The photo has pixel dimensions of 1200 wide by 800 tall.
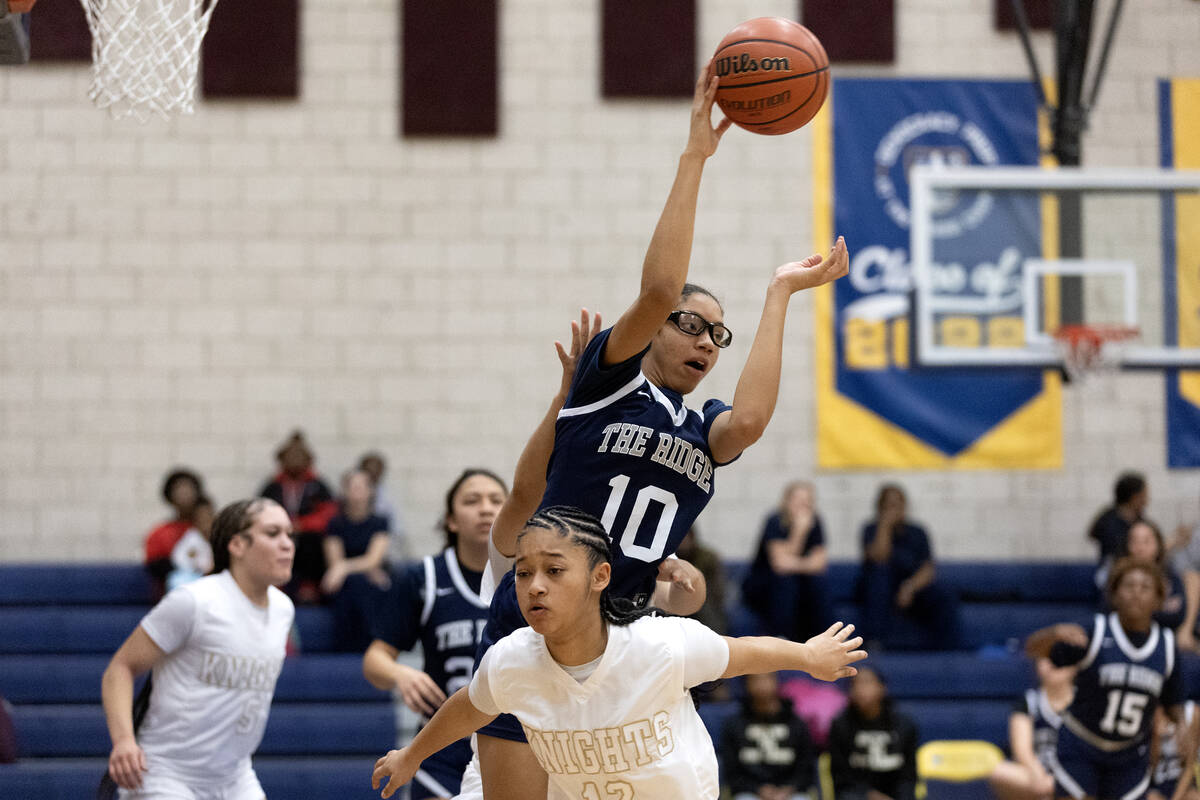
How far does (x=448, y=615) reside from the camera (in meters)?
4.91

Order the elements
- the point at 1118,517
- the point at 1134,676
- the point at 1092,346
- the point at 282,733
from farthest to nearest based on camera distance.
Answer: the point at 1118,517 < the point at 282,733 < the point at 1092,346 < the point at 1134,676

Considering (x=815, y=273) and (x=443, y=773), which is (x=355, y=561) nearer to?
(x=443, y=773)

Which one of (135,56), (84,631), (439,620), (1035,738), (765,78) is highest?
(135,56)

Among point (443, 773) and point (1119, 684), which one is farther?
point (1119, 684)

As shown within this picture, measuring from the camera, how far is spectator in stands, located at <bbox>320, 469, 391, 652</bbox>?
30.9ft

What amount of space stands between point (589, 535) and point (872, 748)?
5252 mm

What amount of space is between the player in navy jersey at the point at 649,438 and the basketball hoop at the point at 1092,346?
5296mm

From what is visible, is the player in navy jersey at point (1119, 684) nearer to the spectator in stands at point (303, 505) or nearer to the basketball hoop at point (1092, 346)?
the basketball hoop at point (1092, 346)

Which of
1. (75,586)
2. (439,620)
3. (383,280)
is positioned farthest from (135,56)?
Answer: (75,586)

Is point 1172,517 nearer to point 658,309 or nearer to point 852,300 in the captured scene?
point 852,300

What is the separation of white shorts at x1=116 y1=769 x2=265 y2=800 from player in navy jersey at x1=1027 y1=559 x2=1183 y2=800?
143 inches

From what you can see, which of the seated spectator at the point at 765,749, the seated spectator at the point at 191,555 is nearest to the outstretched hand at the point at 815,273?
the seated spectator at the point at 765,749

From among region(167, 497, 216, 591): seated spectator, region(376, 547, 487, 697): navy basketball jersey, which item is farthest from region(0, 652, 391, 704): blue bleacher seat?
region(376, 547, 487, 697): navy basketball jersey

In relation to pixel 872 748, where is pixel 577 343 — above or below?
above
